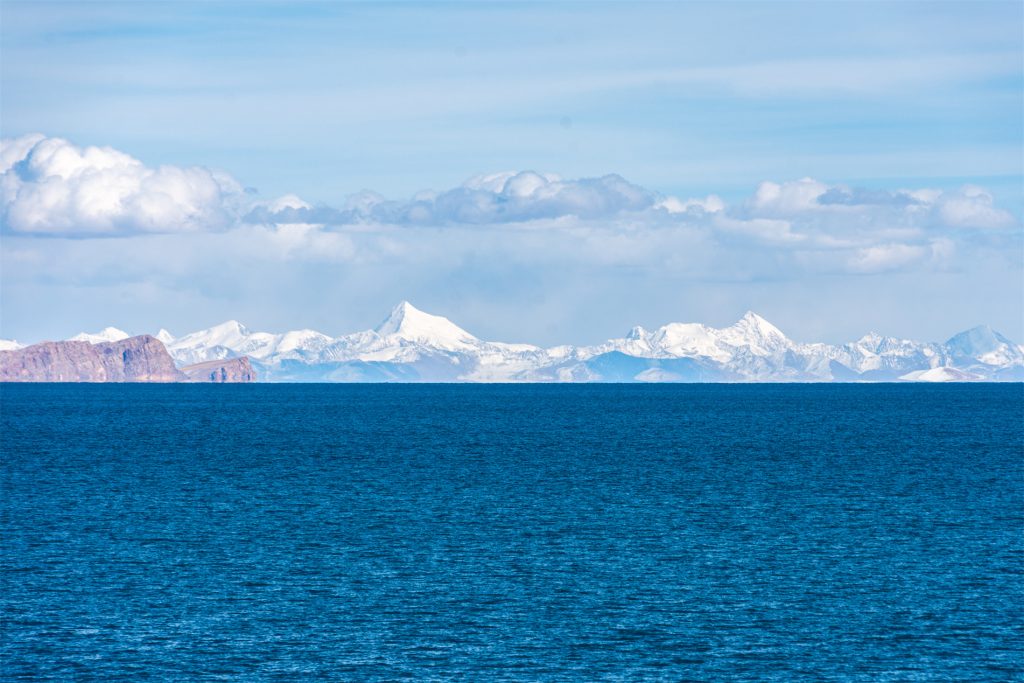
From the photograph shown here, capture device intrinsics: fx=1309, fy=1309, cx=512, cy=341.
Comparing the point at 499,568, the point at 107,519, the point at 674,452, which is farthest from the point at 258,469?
the point at 499,568

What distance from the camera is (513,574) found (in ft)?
219

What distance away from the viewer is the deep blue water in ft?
167

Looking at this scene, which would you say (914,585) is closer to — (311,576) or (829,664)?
(829,664)

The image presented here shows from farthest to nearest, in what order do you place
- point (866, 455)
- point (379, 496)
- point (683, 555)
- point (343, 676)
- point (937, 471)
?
1. point (866, 455)
2. point (937, 471)
3. point (379, 496)
4. point (683, 555)
5. point (343, 676)

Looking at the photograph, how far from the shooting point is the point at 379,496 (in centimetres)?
10081

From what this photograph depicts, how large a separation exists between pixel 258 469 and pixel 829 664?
273 ft

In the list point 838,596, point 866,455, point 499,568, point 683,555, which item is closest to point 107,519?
point 499,568

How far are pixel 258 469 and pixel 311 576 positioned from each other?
201 ft

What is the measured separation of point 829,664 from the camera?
165ft

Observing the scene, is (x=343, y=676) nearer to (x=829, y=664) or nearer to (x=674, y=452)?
(x=829, y=664)

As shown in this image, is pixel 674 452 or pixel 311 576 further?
pixel 674 452

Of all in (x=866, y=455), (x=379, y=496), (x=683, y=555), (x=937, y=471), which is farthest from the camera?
(x=866, y=455)

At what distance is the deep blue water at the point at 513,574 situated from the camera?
51.0m

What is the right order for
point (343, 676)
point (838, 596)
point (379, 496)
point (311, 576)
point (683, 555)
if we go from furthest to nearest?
point (379, 496)
point (683, 555)
point (311, 576)
point (838, 596)
point (343, 676)
